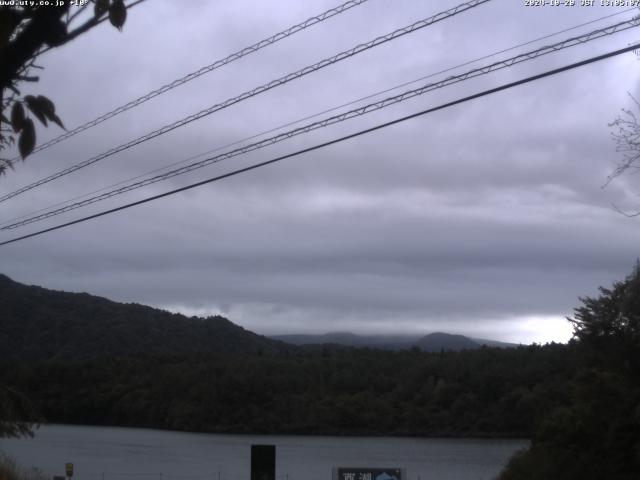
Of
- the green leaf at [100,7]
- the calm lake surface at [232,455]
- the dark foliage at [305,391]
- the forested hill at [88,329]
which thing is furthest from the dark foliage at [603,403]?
the forested hill at [88,329]

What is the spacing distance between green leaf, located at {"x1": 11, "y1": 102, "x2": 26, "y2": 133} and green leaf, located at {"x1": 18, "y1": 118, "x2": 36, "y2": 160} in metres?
0.02

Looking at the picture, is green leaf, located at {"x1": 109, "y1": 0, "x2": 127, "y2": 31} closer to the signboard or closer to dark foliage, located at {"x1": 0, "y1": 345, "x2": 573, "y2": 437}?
the signboard

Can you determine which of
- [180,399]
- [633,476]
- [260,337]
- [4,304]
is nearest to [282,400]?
[180,399]

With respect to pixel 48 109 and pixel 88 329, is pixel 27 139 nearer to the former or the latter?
pixel 48 109

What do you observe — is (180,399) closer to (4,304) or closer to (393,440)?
(4,304)

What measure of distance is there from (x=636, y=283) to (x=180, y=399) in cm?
3666

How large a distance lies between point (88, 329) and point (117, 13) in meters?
57.5

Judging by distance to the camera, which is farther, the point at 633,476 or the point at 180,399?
the point at 180,399

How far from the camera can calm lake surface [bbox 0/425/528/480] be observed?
30.7m

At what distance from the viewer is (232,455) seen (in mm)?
36344

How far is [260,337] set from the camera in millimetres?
85062

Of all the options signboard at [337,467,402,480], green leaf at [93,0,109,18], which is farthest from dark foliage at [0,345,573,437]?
green leaf at [93,0,109,18]

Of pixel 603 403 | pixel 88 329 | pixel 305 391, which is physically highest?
pixel 88 329

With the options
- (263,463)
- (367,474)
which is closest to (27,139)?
(263,463)
